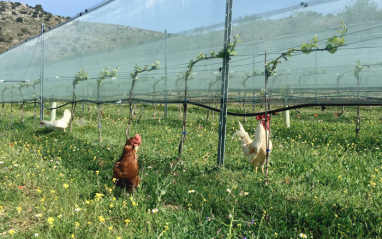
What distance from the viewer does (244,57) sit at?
3.86 m

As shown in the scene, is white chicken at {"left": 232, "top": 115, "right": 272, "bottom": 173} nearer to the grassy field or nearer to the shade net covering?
the grassy field

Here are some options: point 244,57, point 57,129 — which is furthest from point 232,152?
point 57,129

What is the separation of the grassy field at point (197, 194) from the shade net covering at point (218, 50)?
1.01 metres

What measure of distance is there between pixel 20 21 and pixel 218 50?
61267 millimetres

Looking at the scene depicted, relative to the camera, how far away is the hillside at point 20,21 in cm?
4719

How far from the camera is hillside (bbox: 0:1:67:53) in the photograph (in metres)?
47.2

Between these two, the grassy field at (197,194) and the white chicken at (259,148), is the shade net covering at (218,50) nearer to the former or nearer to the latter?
the white chicken at (259,148)

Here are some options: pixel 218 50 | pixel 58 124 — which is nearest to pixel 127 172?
pixel 218 50

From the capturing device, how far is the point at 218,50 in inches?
161

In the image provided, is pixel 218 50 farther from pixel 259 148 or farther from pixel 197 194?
pixel 197 194

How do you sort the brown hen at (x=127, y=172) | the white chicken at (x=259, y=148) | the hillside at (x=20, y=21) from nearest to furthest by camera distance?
the brown hen at (x=127, y=172) → the white chicken at (x=259, y=148) → the hillside at (x=20, y=21)

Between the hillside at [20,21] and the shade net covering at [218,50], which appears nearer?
the shade net covering at [218,50]

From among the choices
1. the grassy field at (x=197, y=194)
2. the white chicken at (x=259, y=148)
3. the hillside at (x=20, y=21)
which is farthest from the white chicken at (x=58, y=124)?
the hillside at (x=20, y=21)

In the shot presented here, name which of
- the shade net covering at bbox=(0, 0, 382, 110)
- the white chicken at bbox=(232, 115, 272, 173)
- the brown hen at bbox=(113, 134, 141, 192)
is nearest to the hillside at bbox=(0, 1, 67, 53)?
the shade net covering at bbox=(0, 0, 382, 110)
